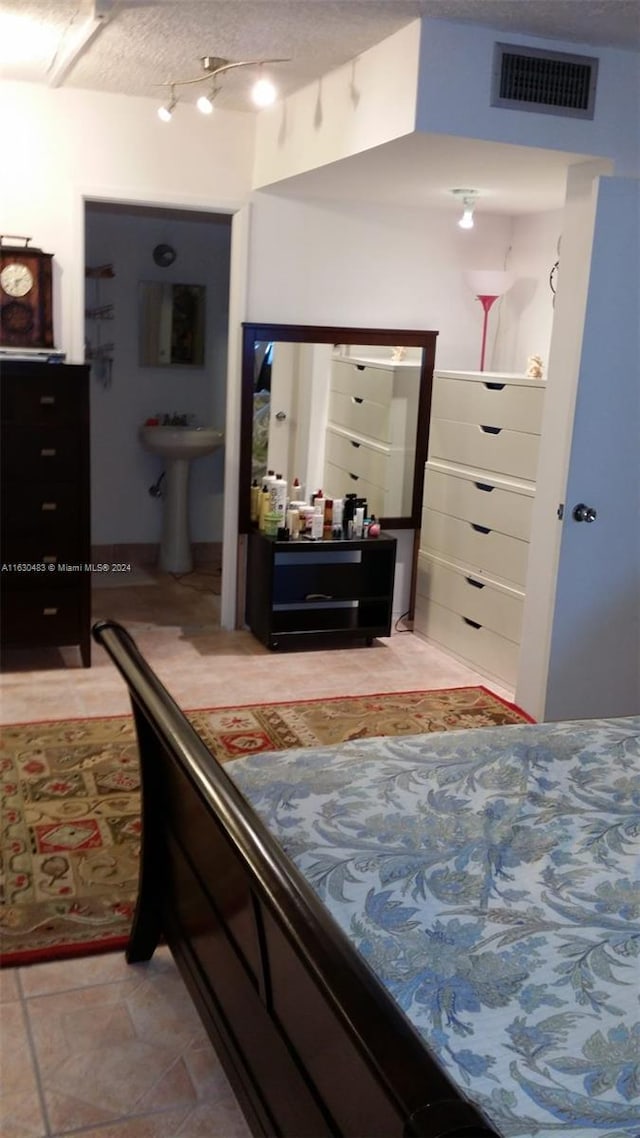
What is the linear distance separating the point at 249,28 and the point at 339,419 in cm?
206

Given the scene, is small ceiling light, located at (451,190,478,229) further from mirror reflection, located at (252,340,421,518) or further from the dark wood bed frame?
the dark wood bed frame

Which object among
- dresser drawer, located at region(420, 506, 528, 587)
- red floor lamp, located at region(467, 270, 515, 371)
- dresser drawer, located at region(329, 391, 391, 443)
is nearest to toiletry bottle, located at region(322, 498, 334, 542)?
dresser drawer, located at region(329, 391, 391, 443)

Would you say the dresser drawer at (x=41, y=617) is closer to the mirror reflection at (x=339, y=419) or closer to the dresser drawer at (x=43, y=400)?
the dresser drawer at (x=43, y=400)

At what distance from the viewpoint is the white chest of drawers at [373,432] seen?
16.3 feet

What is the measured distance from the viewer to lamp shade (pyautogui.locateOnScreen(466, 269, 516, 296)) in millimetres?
4844

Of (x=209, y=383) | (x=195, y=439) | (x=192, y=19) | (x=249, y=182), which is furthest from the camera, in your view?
(x=209, y=383)

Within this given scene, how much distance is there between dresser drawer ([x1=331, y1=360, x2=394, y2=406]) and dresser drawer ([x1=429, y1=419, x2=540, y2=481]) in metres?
0.30

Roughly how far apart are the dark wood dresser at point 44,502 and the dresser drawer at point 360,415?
4.38 feet

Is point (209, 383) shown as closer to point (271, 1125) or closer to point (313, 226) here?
point (313, 226)

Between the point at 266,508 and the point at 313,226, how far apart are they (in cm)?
134

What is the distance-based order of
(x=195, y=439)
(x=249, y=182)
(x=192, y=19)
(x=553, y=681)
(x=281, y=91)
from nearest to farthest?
(x=192, y=19), (x=553, y=681), (x=281, y=91), (x=249, y=182), (x=195, y=439)

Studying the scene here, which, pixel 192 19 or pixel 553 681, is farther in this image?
pixel 553 681

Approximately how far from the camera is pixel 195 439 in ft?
19.1

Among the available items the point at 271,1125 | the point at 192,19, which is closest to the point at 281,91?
the point at 192,19
